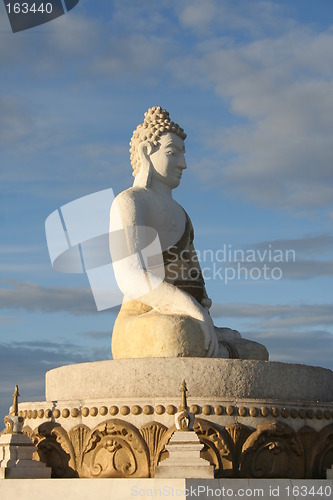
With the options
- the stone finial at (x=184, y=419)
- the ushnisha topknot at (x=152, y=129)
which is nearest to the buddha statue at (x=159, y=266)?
the ushnisha topknot at (x=152, y=129)

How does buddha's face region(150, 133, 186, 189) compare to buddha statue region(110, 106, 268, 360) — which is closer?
buddha statue region(110, 106, 268, 360)

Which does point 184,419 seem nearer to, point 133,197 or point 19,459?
point 19,459

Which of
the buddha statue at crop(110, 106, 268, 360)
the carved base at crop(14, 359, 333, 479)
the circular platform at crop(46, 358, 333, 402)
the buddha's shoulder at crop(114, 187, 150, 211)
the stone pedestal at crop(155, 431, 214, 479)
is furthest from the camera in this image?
the buddha's shoulder at crop(114, 187, 150, 211)

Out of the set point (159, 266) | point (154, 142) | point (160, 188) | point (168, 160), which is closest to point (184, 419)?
point (159, 266)

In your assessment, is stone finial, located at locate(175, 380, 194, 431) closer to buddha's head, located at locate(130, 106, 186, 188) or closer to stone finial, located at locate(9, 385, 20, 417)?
stone finial, located at locate(9, 385, 20, 417)

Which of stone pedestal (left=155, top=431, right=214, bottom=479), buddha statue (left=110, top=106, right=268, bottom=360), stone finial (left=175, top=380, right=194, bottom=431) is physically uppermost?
buddha statue (left=110, top=106, right=268, bottom=360)

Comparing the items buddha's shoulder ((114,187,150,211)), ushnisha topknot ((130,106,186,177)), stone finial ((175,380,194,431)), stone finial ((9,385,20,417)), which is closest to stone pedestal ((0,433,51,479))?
stone finial ((9,385,20,417))

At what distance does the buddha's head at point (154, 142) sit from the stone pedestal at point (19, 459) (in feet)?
13.9

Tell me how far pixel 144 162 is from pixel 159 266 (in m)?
1.65

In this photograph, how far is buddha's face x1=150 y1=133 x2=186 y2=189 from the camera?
13516mm

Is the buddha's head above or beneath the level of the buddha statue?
above

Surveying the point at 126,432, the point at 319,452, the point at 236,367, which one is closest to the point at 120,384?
the point at 126,432

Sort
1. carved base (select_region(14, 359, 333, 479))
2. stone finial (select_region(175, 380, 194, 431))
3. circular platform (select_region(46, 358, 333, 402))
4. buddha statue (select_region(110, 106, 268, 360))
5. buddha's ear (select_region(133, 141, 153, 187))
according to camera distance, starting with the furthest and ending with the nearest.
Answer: buddha's ear (select_region(133, 141, 153, 187))
buddha statue (select_region(110, 106, 268, 360))
circular platform (select_region(46, 358, 333, 402))
carved base (select_region(14, 359, 333, 479))
stone finial (select_region(175, 380, 194, 431))

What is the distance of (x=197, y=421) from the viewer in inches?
423
